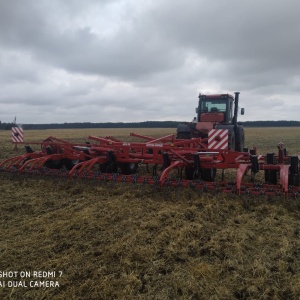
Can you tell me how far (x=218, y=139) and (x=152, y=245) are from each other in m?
4.76

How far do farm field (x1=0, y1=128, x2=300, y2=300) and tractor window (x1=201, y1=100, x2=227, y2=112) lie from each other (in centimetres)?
542

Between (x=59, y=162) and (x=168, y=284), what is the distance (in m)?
5.77

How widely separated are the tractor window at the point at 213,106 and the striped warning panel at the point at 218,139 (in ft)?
8.67

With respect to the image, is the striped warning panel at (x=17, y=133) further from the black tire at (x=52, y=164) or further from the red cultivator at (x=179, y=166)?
the black tire at (x=52, y=164)

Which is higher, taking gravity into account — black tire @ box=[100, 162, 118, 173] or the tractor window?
the tractor window

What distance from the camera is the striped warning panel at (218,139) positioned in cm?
743

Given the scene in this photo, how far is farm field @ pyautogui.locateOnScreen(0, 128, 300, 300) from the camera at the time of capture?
250 centimetres

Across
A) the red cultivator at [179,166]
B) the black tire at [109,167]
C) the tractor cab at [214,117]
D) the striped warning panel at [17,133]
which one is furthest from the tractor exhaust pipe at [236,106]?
the striped warning panel at [17,133]

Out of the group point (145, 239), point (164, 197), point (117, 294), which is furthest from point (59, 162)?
point (117, 294)

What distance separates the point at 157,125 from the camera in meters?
88.8

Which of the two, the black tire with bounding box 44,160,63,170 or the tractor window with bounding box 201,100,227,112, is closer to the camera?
the black tire with bounding box 44,160,63,170

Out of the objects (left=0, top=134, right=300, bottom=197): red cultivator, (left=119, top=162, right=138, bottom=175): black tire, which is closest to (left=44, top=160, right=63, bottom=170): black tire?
(left=0, top=134, right=300, bottom=197): red cultivator

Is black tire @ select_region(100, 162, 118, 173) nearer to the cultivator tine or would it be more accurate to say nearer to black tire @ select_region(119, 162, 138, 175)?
the cultivator tine

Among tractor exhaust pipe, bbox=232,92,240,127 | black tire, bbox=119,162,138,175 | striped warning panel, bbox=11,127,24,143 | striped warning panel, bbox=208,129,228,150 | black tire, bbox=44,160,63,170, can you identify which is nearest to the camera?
black tire, bbox=119,162,138,175
